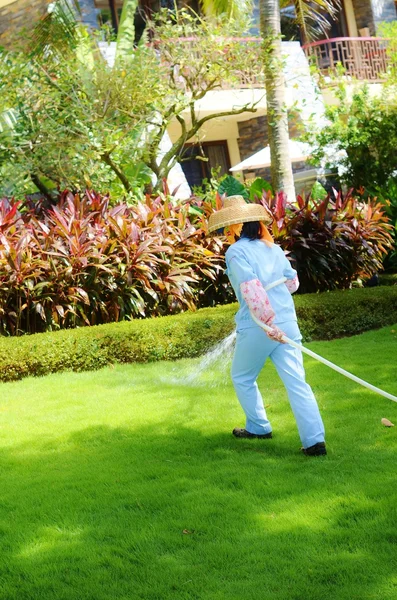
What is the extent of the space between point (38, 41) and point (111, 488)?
11.2 metres

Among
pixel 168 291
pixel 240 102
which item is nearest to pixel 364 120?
pixel 240 102

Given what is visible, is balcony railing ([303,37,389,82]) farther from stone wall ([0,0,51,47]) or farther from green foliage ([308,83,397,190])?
stone wall ([0,0,51,47])

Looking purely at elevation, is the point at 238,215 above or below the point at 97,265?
above

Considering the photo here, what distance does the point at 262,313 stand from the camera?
520 centimetres

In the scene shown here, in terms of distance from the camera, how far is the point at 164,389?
24.8 ft

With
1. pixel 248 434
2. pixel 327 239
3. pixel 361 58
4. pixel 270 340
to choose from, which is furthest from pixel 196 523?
pixel 361 58

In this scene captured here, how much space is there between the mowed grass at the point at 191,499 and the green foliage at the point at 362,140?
1182 cm

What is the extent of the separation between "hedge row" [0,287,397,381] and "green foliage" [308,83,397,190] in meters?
8.54

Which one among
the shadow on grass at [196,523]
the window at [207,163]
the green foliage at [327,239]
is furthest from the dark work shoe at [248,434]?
the window at [207,163]

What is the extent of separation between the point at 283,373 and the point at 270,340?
8.9 inches

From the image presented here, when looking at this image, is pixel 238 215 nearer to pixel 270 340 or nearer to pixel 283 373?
pixel 270 340

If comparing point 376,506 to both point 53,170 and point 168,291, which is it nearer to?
point 168,291

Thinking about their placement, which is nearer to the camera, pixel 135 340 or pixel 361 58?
pixel 135 340

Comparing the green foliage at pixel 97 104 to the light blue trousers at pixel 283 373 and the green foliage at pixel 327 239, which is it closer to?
the green foliage at pixel 327 239
